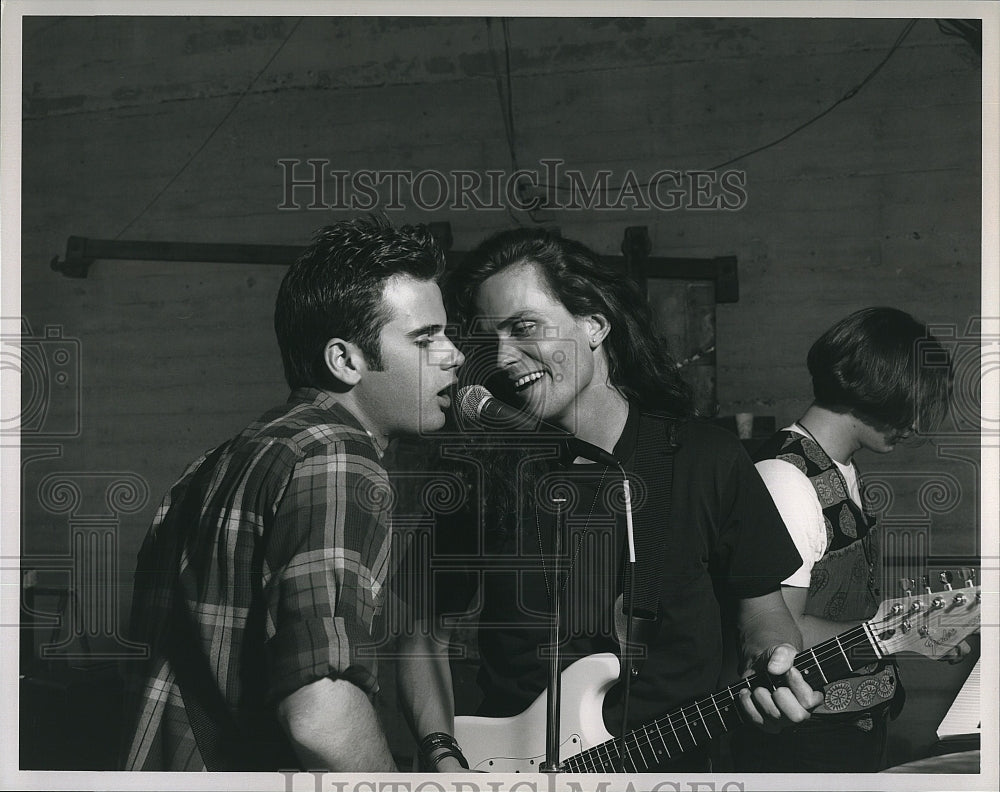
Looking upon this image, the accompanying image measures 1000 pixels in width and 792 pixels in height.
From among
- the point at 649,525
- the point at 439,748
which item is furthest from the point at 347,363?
the point at 439,748

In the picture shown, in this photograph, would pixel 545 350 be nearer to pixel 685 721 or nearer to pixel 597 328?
pixel 597 328

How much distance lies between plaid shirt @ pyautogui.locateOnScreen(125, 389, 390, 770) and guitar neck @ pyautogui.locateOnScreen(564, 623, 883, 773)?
610mm

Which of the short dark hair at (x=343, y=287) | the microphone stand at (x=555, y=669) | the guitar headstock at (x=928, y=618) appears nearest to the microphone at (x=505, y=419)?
the microphone stand at (x=555, y=669)

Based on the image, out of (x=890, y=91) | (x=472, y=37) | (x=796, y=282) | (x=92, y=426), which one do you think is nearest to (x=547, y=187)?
(x=472, y=37)

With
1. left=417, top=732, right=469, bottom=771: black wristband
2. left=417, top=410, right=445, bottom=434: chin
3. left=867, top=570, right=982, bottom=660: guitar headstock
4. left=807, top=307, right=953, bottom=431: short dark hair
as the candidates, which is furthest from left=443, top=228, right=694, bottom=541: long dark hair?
left=867, top=570, right=982, bottom=660: guitar headstock

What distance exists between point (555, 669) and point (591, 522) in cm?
38

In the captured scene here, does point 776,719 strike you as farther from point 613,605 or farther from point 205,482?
point 205,482

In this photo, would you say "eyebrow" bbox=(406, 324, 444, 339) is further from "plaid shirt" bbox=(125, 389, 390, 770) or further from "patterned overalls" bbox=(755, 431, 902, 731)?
"patterned overalls" bbox=(755, 431, 902, 731)

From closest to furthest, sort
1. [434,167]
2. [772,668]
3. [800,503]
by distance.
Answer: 1. [772,668]
2. [800,503]
3. [434,167]

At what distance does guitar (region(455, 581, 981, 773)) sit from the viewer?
2.61 meters

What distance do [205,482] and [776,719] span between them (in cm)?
156

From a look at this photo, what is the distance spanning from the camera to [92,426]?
9.27 feet

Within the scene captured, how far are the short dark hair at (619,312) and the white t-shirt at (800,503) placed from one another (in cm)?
27

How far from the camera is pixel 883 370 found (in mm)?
2713
